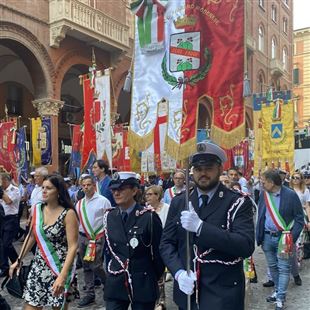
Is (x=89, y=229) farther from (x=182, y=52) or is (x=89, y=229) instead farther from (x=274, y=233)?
(x=182, y=52)

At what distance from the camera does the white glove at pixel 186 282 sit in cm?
288

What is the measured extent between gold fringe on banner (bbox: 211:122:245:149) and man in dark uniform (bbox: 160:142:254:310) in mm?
1684

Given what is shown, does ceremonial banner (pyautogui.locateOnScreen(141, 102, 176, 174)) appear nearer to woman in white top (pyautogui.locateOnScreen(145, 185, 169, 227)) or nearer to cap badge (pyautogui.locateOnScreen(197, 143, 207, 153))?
woman in white top (pyautogui.locateOnScreen(145, 185, 169, 227))

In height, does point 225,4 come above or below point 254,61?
below

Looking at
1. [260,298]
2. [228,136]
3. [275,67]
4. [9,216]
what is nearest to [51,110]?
[9,216]

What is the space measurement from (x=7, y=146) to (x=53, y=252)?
10.6 metres

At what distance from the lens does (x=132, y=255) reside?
3602 mm

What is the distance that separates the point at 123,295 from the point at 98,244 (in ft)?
8.10

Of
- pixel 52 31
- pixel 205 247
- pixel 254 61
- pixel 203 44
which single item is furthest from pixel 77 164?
pixel 254 61

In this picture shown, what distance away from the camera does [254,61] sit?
32.3m

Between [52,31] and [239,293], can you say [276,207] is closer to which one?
[239,293]

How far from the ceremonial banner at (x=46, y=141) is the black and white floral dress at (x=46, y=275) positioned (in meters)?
11.0

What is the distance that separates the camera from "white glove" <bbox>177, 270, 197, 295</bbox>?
9.46 ft

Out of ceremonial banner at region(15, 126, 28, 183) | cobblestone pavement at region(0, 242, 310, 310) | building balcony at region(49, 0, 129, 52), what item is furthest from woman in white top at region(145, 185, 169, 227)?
building balcony at region(49, 0, 129, 52)
